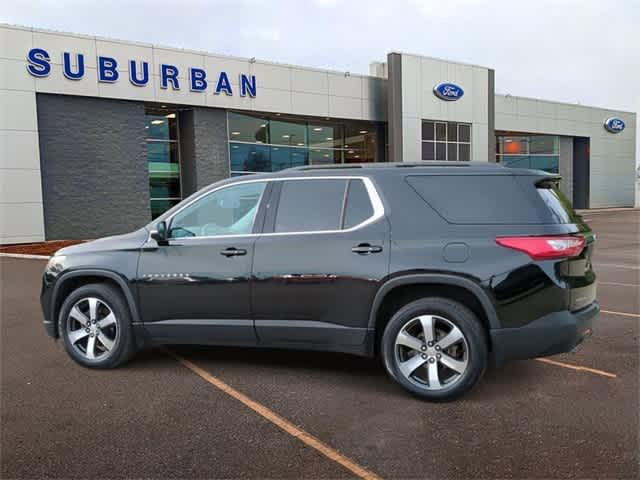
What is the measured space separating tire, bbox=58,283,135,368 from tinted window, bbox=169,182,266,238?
2.85 ft

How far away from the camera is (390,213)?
4.23 metres

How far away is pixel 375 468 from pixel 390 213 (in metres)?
1.92

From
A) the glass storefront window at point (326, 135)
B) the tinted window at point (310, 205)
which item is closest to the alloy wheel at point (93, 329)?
the tinted window at point (310, 205)

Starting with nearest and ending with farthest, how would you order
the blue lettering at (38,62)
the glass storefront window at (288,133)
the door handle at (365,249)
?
the door handle at (365,249) → the blue lettering at (38,62) → the glass storefront window at (288,133)

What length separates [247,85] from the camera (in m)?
23.5

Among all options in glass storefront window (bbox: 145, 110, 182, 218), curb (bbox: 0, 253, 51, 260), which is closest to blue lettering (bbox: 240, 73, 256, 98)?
glass storefront window (bbox: 145, 110, 182, 218)

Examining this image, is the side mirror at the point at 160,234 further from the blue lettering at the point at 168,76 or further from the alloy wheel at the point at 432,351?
the blue lettering at the point at 168,76

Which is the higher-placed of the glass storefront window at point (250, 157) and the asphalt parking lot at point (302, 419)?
the glass storefront window at point (250, 157)

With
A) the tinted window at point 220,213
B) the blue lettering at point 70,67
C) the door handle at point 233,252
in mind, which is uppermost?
the blue lettering at point 70,67

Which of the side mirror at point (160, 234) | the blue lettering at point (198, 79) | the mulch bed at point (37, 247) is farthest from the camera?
the blue lettering at point (198, 79)

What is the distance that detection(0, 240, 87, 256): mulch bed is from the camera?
16281 mm

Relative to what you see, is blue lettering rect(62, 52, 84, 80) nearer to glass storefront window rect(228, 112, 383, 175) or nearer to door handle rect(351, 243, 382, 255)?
glass storefront window rect(228, 112, 383, 175)

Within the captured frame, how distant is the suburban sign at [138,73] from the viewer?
61.3 ft

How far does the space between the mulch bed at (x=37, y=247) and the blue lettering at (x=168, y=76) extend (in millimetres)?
7102
